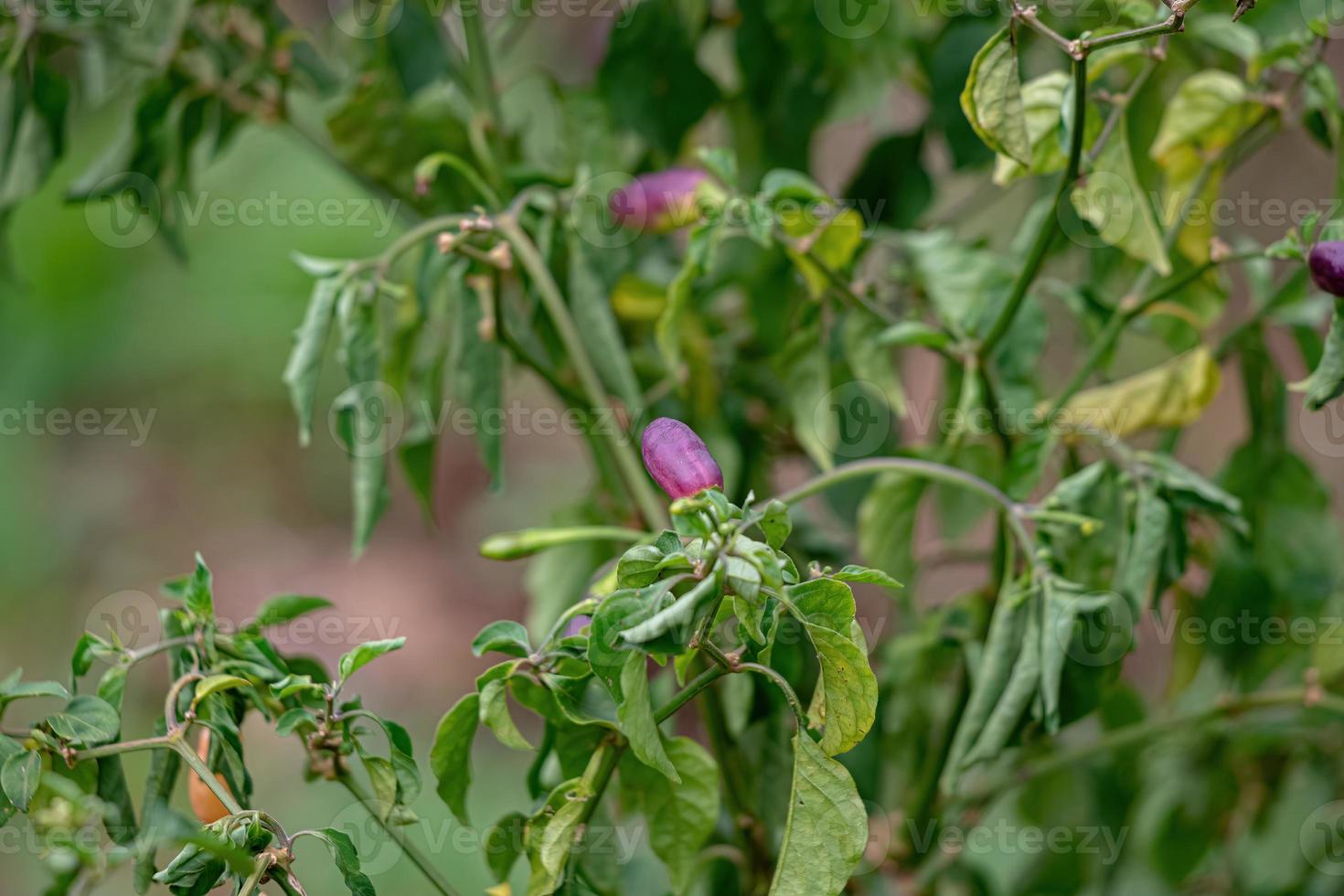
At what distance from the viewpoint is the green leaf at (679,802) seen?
1.42 ft

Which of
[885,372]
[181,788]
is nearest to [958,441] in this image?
[885,372]

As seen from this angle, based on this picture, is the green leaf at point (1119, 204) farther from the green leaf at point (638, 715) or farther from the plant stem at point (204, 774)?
the plant stem at point (204, 774)

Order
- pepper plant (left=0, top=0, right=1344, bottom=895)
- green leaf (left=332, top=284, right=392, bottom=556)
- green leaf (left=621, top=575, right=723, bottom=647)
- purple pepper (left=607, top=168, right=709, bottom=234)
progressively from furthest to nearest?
purple pepper (left=607, top=168, right=709, bottom=234) → green leaf (left=332, top=284, right=392, bottom=556) → pepper plant (left=0, top=0, right=1344, bottom=895) → green leaf (left=621, top=575, right=723, bottom=647)

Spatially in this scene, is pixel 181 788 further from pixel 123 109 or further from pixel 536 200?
pixel 536 200

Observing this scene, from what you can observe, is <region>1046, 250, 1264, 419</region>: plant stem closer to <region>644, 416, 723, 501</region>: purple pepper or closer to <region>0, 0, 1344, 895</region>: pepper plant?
<region>0, 0, 1344, 895</region>: pepper plant

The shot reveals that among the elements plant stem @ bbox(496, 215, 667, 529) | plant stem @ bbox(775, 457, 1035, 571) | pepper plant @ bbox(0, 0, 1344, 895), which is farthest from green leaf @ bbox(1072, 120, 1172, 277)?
plant stem @ bbox(496, 215, 667, 529)

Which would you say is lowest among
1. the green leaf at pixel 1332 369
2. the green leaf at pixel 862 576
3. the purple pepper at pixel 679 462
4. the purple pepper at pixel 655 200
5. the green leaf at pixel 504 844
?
the green leaf at pixel 504 844

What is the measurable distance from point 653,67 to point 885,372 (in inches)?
8.3

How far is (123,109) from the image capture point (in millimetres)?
704

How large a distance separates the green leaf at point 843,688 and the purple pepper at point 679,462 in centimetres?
6

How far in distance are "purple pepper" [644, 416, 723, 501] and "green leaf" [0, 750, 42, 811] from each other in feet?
0.65

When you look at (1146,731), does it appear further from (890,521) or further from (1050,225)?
(1050,225)

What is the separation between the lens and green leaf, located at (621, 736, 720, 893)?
432 millimetres

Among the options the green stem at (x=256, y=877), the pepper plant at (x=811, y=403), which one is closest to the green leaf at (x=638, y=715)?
the pepper plant at (x=811, y=403)
